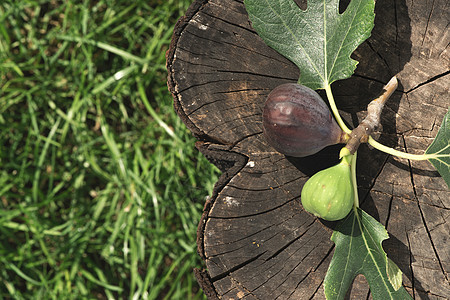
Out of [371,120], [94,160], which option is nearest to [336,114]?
[371,120]

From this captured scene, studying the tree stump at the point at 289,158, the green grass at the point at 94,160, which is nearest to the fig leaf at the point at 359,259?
the tree stump at the point at 289,158

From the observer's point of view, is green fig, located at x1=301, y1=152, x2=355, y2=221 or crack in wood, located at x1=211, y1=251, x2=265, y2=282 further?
crack in wood, located at x1=211, y1=251, x2=265, y2=282

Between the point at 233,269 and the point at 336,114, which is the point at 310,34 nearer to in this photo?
the point at 336,114

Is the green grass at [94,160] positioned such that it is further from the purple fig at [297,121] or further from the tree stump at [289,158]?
the purple fig at [297,121]

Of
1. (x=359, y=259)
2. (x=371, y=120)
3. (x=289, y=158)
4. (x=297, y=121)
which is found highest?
(x=297, y=121)

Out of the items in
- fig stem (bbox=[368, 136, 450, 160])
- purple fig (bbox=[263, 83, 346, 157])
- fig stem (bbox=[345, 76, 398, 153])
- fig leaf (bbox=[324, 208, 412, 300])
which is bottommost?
fig leaf (bbox=[324, 208, 412, 300])

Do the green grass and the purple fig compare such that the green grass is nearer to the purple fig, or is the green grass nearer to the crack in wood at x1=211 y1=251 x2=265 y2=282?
the crack in wood at x1=211 y1=251 x2=265 y2=282

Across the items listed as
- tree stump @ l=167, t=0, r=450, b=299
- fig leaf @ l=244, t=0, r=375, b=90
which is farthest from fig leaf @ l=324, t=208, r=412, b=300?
fig leaf @ l=244, t=0, r=375, b=90
